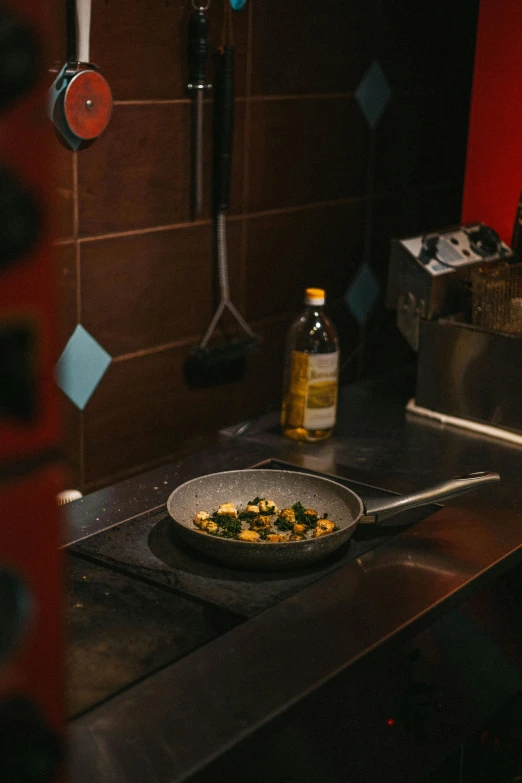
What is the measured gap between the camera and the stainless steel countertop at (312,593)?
0.99m

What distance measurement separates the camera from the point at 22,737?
516 mm

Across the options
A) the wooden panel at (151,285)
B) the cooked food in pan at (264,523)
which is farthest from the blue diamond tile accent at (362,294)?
the cooked food in pan at (264,523)

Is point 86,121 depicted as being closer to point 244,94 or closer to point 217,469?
point 244,94

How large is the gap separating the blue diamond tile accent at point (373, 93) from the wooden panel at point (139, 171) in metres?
0.58

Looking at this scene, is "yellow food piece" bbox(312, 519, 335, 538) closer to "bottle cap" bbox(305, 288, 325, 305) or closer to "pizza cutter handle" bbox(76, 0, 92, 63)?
"bottle cap" bbox(305, 288, 325, 305)

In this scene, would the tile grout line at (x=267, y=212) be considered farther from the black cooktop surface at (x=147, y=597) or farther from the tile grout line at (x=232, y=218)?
the black cooktop surface at (x=147, y=597)

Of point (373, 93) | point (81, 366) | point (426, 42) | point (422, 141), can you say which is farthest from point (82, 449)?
point (426, 42)

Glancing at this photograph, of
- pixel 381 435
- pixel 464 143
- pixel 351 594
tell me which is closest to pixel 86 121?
pixel 381 435

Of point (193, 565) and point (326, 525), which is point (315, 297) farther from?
point (193, 565)

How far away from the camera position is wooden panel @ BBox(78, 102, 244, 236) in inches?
74.7

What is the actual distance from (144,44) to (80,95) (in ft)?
0.76

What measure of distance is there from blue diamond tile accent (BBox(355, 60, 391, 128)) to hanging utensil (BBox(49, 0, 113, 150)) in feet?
2.94

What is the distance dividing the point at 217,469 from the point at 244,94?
0.92m

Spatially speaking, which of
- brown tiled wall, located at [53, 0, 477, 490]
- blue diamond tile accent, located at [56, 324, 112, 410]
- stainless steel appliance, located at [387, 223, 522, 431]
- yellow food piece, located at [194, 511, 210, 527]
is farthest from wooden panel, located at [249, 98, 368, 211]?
yellow food piece, located at [194, 511, 210, 527]
